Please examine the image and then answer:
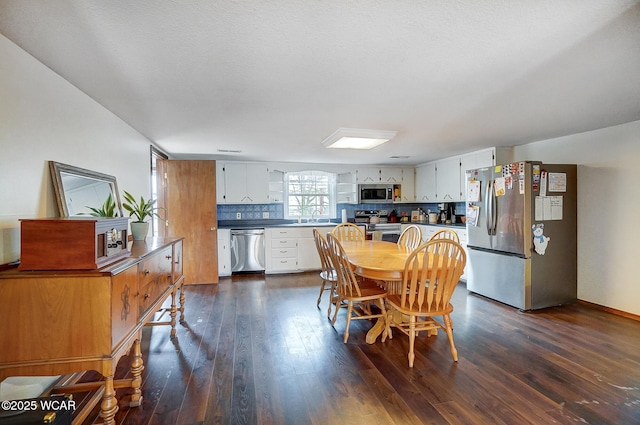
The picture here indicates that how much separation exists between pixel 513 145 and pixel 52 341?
5.30m

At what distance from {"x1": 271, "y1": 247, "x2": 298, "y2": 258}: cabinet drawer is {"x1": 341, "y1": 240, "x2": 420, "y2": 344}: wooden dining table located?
207cm

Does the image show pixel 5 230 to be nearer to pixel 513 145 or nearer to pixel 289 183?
pixel 289 183

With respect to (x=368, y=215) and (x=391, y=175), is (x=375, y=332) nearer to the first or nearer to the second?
(x=368, y=215)

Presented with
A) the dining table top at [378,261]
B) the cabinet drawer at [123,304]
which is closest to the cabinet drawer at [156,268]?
the cabinet drawer at [123,304]

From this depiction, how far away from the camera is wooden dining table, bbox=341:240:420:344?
94.9 inches

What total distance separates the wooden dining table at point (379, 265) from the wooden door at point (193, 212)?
238 cm

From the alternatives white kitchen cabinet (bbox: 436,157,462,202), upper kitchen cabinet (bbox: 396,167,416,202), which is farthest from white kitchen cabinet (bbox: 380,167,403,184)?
white kitchen cabinet (bbox: 436,157,462,202)

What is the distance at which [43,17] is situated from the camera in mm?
1350

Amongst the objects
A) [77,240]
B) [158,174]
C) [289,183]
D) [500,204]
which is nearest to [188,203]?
[158,174]

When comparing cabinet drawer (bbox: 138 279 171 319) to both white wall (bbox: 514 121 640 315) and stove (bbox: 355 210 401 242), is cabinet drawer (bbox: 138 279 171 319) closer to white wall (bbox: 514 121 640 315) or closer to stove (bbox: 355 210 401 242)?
stove (bbox: 355 210 401 242)

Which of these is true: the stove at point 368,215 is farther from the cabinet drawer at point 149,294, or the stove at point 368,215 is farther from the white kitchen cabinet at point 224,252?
A: the cabinet drawer at point 149,294

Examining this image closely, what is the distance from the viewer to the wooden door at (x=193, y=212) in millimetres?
4570

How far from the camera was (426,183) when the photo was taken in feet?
19.7

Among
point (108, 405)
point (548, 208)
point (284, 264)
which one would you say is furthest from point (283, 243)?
point (108, 405)
